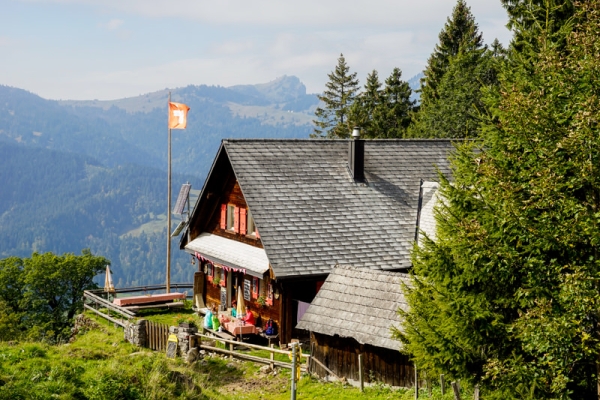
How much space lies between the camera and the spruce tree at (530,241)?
36.2 feet

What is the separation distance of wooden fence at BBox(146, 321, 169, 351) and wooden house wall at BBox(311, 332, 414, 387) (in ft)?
19.2

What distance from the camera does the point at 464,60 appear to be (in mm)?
57281

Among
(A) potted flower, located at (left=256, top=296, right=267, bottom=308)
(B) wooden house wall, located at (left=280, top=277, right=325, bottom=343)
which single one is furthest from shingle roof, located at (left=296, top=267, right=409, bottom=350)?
(A) potted flower, located at (left=256, top=296, right=267, bottom=308)

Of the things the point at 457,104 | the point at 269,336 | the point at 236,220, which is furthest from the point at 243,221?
the point at 457,104

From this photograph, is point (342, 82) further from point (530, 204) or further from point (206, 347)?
point (530, 204)

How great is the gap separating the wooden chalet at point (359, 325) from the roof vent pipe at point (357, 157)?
24.6 feet

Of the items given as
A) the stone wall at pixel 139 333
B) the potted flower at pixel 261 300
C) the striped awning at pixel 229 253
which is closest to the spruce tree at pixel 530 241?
the striped awning at pixel 229 253

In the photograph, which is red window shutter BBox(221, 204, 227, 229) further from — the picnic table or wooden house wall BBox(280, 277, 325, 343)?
wooden house wall BBox(280, 277, 325, 343)

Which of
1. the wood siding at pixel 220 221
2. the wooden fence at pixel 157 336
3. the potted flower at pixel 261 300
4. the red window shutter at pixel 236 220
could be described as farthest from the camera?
the red window shutter at pixel 236 220

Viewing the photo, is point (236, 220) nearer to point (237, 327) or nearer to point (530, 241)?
point (237, 327)

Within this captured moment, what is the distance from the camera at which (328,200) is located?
25984mm

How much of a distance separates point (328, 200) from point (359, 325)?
7998mm

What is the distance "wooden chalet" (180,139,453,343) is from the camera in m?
23.6

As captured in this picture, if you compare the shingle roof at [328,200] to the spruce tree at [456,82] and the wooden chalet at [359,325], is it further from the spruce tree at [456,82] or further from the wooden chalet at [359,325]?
the spruce tree at [456,82]
